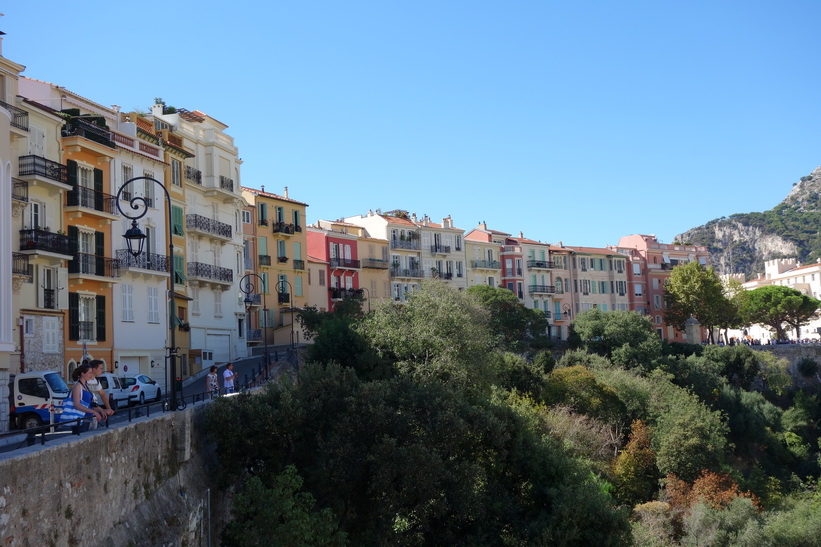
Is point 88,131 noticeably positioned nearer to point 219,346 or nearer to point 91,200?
point 91,200

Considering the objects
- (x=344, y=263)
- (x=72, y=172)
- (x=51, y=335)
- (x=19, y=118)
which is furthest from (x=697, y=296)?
(x=19, y=118)

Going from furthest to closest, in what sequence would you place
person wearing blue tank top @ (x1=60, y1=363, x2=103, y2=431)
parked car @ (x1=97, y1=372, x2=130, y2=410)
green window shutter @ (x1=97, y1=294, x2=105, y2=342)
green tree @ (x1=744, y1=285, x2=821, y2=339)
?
green tree @ (x1=744, y1=285, x2=821, y2=339), green window shutter @ (x1=97, y1=294, x2=105, y2=342), parked car @ (x1=97, y1=372, x2=130, y2=410), person wearing blue tank top @ (x1=60, y1=363, x2=103, y2=431)

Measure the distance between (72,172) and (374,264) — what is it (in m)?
40.2

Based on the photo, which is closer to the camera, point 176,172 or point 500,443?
point 500,443

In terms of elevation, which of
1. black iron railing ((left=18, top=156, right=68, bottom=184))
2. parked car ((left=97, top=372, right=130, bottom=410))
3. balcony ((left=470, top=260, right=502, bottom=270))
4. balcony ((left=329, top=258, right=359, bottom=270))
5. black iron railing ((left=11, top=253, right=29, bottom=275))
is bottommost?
parked car ((left=97, top=372, right=130, bottom=410))

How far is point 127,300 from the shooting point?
40062 millimetres

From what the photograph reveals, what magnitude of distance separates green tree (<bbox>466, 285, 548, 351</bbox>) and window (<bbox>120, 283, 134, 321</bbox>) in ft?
106

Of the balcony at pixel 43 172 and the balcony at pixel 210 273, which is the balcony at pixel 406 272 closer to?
the balcony at pixel 210 273

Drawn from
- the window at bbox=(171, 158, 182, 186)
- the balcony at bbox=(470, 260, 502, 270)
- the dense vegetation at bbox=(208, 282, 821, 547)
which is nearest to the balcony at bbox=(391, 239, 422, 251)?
the balcony at bbox=(470, 260, 502, 270)

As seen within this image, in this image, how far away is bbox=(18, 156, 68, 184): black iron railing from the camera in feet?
111

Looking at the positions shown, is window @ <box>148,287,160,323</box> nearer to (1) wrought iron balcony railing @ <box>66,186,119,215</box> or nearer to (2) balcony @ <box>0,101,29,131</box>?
(1) wrought iron balcony railing @ <box>66,186,119,215</box>

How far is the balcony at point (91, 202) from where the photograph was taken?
36.6 meters

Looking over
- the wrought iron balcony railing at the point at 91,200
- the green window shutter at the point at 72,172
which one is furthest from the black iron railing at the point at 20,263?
the green window shutter at the point at 72,172

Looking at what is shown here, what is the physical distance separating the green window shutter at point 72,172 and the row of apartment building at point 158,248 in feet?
0.22
